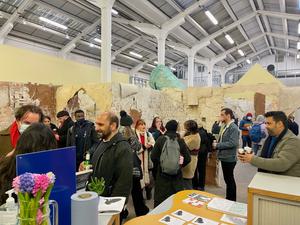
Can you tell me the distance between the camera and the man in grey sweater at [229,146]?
3.67m

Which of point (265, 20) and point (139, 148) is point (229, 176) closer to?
point (139, 148)

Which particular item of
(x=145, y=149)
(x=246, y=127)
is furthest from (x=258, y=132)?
(x=145, y=149)

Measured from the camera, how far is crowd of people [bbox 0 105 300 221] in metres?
1.52

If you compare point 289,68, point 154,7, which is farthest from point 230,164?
point 289,68

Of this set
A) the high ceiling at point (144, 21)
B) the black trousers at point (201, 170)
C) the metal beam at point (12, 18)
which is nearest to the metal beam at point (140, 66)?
the high ceiling at point (144, 21)

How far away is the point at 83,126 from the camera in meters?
3.84

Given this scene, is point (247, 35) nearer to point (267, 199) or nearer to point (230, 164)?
point (230, 164)

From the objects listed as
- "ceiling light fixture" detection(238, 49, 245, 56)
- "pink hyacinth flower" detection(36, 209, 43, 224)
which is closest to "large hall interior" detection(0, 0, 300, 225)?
"pink hyacinth flower" detection(36, 209, 43, 224)

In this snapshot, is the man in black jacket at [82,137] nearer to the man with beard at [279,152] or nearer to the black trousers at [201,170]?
the black trousers at [201,170]

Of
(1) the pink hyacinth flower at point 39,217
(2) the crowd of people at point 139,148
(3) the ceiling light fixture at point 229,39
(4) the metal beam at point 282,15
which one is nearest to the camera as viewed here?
(1) the pink hyacinth flower at point 39,217

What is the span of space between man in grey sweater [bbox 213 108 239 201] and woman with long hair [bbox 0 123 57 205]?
2793 mm

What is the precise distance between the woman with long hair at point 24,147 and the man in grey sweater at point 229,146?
2793mm

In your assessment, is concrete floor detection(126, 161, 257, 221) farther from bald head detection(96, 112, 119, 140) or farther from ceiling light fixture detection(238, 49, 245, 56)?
ceiling light fixture detection(238, 49, 245, 56)

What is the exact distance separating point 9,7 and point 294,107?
32.0 ft
